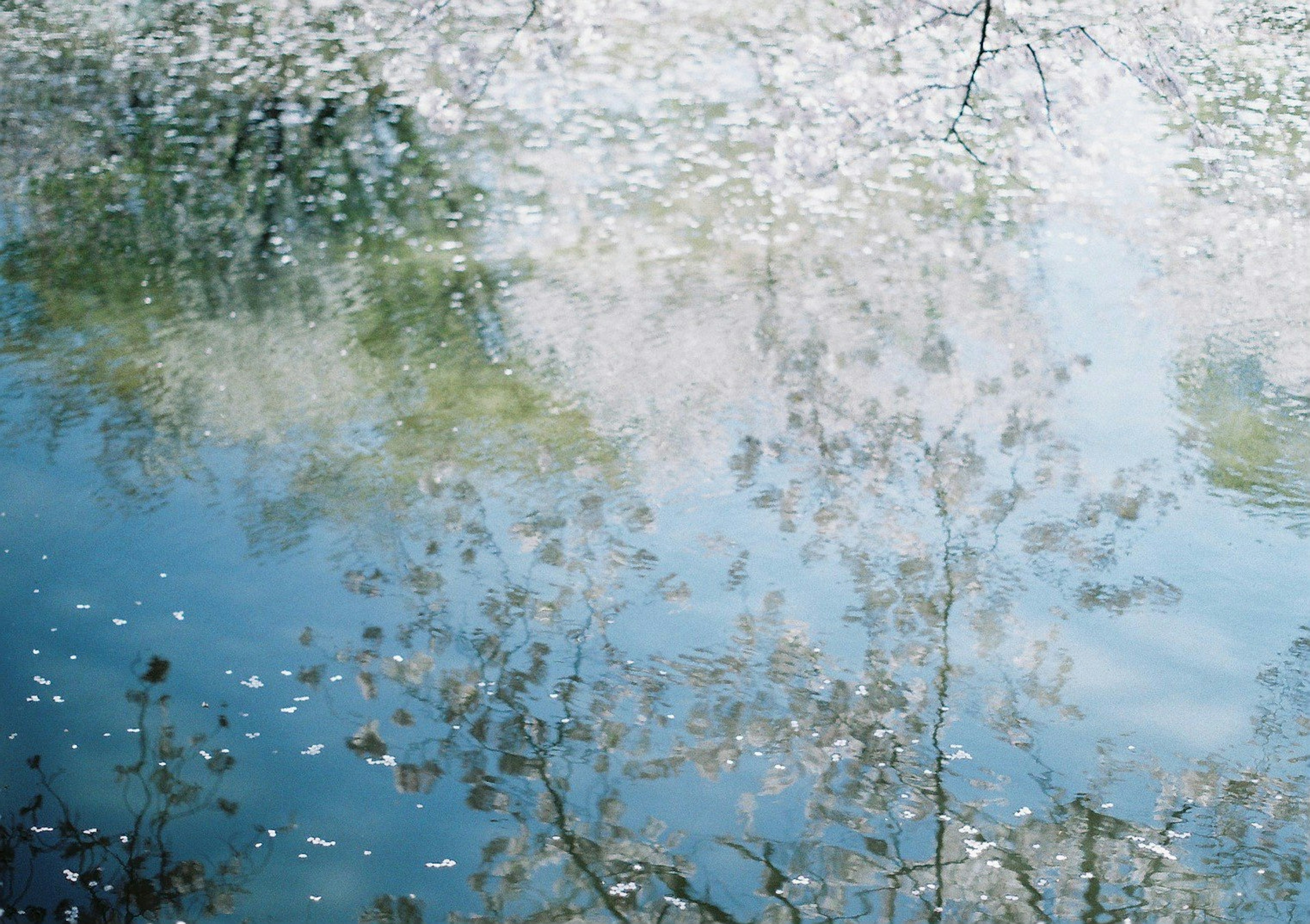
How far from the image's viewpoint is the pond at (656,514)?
414 cm

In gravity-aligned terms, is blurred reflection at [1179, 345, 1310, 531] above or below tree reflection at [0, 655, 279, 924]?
above

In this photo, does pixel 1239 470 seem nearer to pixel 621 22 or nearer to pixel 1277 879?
pixel 1277 879

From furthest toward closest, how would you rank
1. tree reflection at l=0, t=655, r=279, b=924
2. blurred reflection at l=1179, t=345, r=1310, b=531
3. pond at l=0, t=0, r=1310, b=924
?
1. blurred reflection at l=1179, t=345, r=1310, b=531
2. pond at l=0, t=0, r=1310, b=924
3. tree reflection at l=0, t=655, r=279, b=924

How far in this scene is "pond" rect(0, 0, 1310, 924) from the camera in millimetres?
4141

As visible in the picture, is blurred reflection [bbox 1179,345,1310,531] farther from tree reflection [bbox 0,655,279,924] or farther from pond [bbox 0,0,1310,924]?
tree reflection [bbox 0,655,279,924]

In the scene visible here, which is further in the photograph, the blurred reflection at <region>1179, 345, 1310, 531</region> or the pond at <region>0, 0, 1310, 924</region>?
the blurred reflection at <region>1179, 345, 1310, 531</region>

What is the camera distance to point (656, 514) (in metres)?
5.94

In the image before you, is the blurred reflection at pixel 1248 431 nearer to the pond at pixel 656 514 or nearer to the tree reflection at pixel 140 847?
the pond at pixel 656 514

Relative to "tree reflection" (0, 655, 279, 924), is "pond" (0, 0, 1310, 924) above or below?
above

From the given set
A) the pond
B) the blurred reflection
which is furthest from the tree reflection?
the blurred reflection

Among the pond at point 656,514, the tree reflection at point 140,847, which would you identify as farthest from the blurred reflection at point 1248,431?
the tree reflection at point 140,847

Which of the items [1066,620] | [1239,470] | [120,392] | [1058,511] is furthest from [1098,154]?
[120,392]

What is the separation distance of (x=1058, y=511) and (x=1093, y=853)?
2220mm

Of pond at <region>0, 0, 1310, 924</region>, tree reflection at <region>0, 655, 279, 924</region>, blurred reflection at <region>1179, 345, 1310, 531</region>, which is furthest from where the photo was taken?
blurred reflection at <region>1179, 345, 1310, 531</region>
